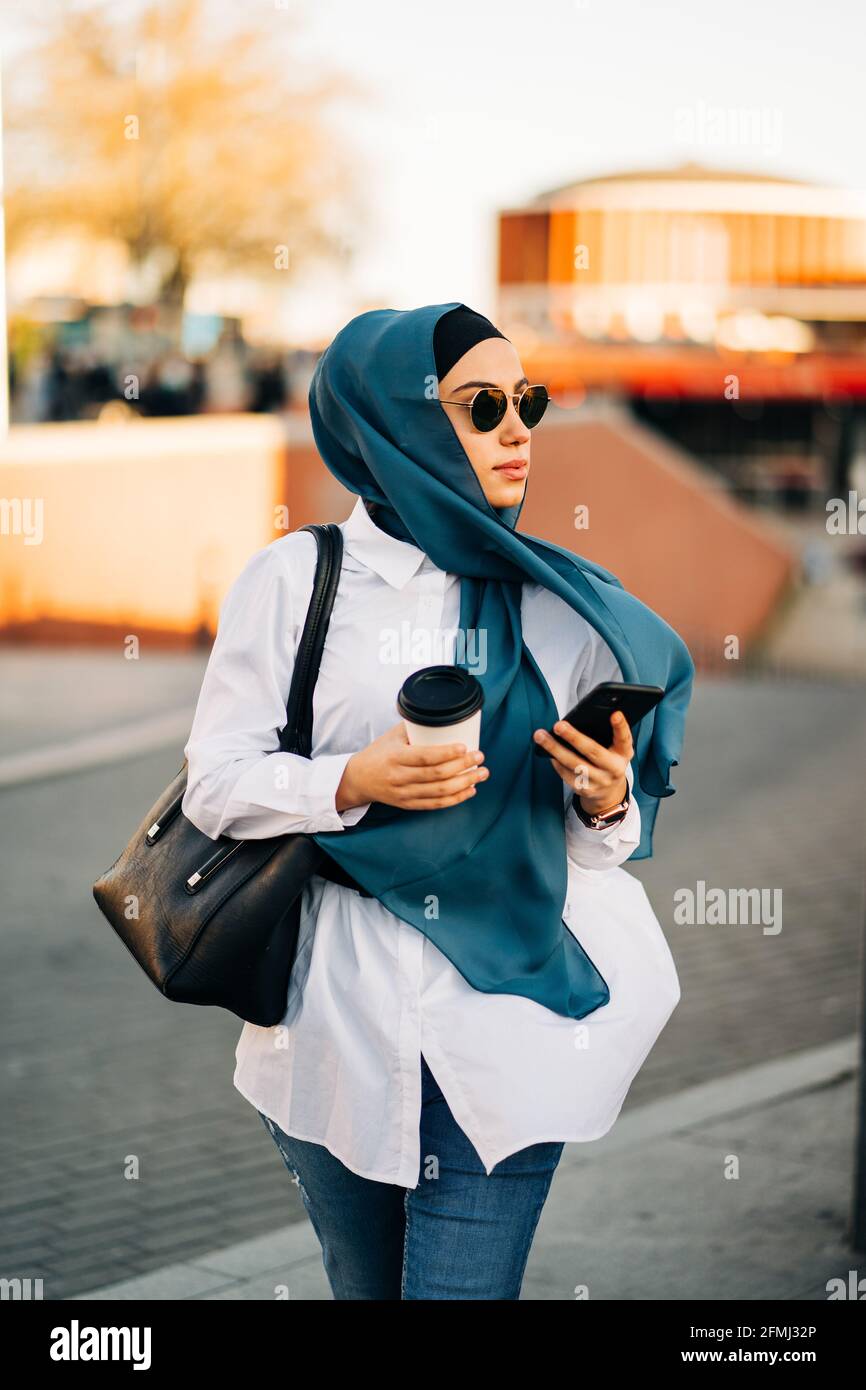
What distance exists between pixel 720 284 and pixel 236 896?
206 feet

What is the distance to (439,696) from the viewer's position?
2.20m

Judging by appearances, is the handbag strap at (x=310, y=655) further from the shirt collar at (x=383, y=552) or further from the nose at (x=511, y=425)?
the nose at (x=511, y=425)

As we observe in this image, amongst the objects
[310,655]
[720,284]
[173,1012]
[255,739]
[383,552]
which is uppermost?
[720,284]

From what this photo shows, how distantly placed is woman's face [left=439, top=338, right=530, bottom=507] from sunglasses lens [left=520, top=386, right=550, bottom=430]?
0.05ft

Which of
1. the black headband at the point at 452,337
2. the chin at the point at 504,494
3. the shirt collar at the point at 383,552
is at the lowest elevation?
the shirt collar at the point at 383,552

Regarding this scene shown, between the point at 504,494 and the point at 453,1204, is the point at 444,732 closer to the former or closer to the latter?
the point at 504,494

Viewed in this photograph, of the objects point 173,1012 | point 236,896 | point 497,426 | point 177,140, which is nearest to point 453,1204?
point 236,896

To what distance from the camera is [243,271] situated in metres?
31.8

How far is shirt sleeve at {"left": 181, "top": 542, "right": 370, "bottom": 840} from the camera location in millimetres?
2318

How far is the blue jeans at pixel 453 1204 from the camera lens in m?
2.41

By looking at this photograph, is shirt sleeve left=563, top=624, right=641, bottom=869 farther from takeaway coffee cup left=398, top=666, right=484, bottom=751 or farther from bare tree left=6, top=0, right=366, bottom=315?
bare tree left=6, top=0, right=366, bottom=315

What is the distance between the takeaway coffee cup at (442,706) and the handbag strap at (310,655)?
22 cm

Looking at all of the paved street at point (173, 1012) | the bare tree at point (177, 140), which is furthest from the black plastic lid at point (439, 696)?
the bare tree at point (177, 140)
